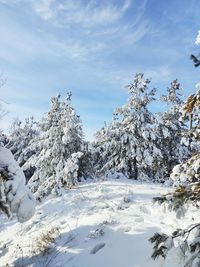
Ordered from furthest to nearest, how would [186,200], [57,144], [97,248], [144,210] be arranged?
[57,144] < [144,210] < [97,248] < [186,200]

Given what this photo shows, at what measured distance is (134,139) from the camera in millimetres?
24078

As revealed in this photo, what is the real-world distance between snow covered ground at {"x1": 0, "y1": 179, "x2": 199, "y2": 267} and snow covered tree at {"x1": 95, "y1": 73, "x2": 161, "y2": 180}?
10410 mm

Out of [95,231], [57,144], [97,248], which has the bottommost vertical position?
Answer: [97,248]

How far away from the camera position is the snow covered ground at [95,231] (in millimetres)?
8336

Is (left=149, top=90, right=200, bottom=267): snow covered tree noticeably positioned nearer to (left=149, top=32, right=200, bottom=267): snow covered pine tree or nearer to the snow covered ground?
(left=149, top=32, right=200, bottom=267): snow covered pine tree

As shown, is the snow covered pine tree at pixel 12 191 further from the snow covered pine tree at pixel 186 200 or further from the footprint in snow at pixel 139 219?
the snow covered pine tree at pixel 186 200

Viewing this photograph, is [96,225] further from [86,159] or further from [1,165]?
[86,159]

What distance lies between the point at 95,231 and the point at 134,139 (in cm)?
1488

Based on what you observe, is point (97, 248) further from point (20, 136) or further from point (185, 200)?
point (20, 136)

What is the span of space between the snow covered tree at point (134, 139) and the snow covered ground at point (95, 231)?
10.4m

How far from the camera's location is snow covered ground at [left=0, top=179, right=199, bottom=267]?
8.34m

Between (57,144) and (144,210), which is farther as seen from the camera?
(57,144)

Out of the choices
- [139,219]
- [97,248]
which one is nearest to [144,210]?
[139,219]

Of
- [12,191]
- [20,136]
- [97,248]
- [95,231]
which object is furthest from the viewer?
[20,136]
